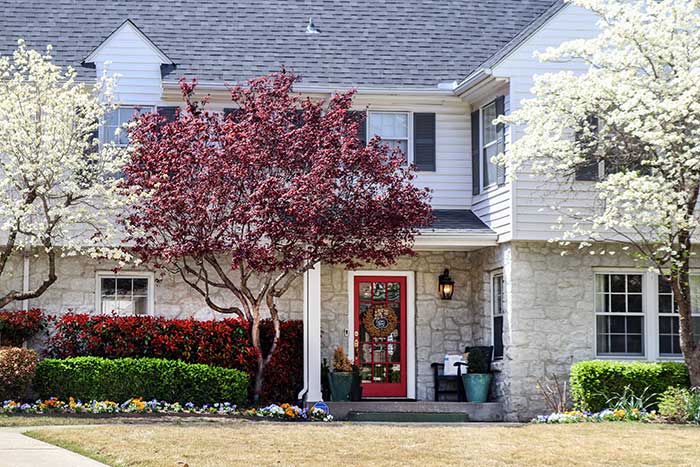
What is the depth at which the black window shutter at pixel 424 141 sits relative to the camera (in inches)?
826

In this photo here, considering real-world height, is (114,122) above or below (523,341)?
above

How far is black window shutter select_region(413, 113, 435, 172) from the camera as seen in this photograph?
20969mm

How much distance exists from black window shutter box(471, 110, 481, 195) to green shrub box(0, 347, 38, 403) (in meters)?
8.13

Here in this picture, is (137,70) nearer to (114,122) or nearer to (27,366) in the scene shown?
(114,122)

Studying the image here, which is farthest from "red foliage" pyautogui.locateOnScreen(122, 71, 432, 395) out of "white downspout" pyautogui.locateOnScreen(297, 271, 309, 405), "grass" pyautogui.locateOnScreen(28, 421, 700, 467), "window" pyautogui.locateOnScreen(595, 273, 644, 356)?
"window" pyautogui.locateOnScreen(595, 273, 644, 356)

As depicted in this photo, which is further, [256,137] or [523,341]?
[523,341]

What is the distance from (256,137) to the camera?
58.5ft

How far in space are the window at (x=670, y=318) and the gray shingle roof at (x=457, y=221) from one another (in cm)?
312

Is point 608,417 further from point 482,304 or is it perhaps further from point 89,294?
point 89,294

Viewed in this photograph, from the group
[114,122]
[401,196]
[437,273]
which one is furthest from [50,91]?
[437,273]

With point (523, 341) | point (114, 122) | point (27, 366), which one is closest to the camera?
point (27, 366)

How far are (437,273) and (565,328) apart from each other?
2709mm

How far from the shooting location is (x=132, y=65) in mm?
20688

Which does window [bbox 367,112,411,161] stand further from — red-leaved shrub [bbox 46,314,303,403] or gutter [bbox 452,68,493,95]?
red-leaved shrub [bbox 46,314,303,403]
